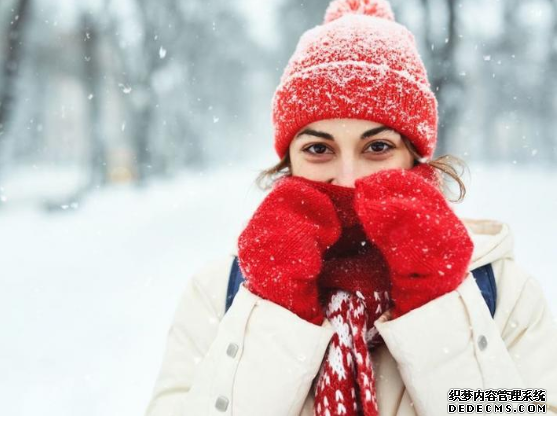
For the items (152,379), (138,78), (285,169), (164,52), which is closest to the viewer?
(285,169)

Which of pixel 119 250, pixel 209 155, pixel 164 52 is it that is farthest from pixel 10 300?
pixel 209 155

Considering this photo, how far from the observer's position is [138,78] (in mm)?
14461

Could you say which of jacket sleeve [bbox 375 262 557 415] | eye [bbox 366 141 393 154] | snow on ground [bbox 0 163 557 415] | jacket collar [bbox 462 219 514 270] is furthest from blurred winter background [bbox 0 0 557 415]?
Answer: jacket sleeve [bbox 375 262 557 415]

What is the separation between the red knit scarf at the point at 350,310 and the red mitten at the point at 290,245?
0.19 feet

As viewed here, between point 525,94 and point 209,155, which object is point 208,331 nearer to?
point 525,94

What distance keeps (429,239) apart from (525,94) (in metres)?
14.0

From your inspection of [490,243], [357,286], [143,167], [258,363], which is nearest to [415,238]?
[357,286]

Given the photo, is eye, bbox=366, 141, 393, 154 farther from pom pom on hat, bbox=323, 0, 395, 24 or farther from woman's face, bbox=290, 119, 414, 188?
pom pom on hat, bbox=323, 0, 395, 24

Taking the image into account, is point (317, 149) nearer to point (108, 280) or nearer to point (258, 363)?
point (258, 363)

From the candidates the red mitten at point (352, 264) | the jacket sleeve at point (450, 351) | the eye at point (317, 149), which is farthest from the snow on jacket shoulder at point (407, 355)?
the eye at point (317, 149)

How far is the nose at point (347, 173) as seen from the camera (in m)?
1.44

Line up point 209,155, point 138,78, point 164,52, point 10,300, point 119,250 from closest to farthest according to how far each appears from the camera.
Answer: point 10,300
point 119,250
point 138,78
point 164,52
point 209,155

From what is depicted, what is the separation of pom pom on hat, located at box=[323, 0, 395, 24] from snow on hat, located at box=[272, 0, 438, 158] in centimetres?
9

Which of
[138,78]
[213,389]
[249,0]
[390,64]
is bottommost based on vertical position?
[213,389]
